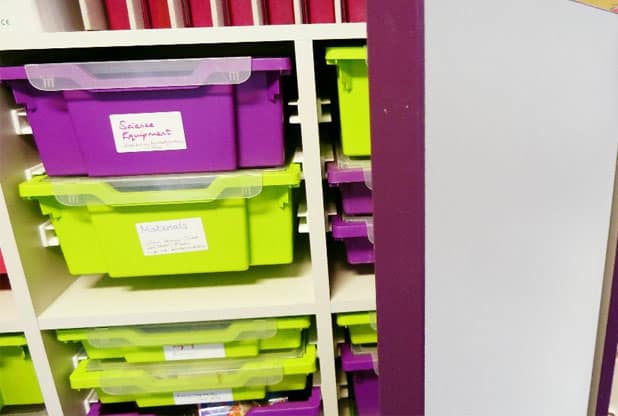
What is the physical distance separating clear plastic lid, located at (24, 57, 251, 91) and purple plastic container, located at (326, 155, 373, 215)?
201mm

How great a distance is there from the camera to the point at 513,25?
0.34 metres

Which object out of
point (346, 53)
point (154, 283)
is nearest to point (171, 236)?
point (154, 283)

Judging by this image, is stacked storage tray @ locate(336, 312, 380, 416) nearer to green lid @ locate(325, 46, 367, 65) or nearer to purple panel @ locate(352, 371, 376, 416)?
purple panel @ locate(352, 371, 376, 416)

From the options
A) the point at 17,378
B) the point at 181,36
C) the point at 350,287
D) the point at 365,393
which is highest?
the point at 181,36

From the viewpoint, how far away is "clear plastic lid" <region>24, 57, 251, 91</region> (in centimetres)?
66

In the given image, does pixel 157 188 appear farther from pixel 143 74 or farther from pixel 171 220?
pixel 143 74

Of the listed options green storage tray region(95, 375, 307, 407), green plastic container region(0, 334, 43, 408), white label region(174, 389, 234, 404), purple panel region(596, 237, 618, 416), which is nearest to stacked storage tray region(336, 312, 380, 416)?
green storage tray region(95, 375, 307, 407)

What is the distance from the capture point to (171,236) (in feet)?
2.48

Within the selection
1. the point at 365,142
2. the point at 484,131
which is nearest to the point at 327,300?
the point at 365,142

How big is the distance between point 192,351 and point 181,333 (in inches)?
1.8

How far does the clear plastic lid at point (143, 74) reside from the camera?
662 millimetres

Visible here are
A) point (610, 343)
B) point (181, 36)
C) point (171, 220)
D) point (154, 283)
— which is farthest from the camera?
point (154, 283)

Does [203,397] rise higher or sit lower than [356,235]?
lower

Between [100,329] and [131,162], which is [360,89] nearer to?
[131,162]
